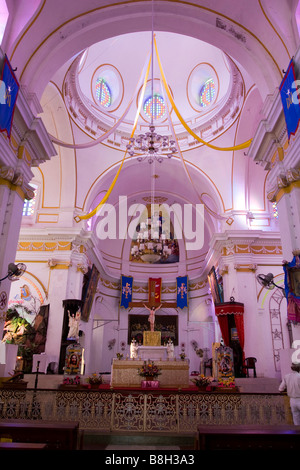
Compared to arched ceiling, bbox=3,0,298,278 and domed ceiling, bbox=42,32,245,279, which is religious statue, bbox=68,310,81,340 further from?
arched ceiling, bbox=3,0,298,278

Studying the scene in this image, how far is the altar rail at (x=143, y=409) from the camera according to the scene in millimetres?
6320

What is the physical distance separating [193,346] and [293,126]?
15.7 metres

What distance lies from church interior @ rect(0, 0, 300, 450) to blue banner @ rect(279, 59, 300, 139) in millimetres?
48

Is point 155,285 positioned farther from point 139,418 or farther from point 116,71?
point 139,418

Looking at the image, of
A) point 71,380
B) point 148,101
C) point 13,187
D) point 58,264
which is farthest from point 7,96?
point 148,101

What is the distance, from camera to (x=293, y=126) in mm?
7125

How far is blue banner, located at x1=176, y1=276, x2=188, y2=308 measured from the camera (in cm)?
2081

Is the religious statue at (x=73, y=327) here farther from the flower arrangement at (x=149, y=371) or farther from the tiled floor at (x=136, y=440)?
the tiled floor at (x=136, y=440)

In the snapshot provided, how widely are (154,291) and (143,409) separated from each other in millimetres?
15113

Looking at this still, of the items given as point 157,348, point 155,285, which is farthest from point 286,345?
point 155,285

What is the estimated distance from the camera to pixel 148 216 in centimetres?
2273

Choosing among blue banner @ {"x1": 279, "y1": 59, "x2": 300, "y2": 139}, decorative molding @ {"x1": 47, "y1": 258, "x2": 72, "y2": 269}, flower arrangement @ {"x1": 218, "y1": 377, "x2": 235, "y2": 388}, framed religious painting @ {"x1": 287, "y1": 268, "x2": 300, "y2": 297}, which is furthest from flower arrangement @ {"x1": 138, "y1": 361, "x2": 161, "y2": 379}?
blue banner @ {"x1": 279, "y1": 59, "x2": 300, "y2": 139}

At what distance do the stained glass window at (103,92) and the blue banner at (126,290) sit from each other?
9770mm

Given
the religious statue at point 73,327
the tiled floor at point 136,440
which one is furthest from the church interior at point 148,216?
the religious statue at point 73,327
